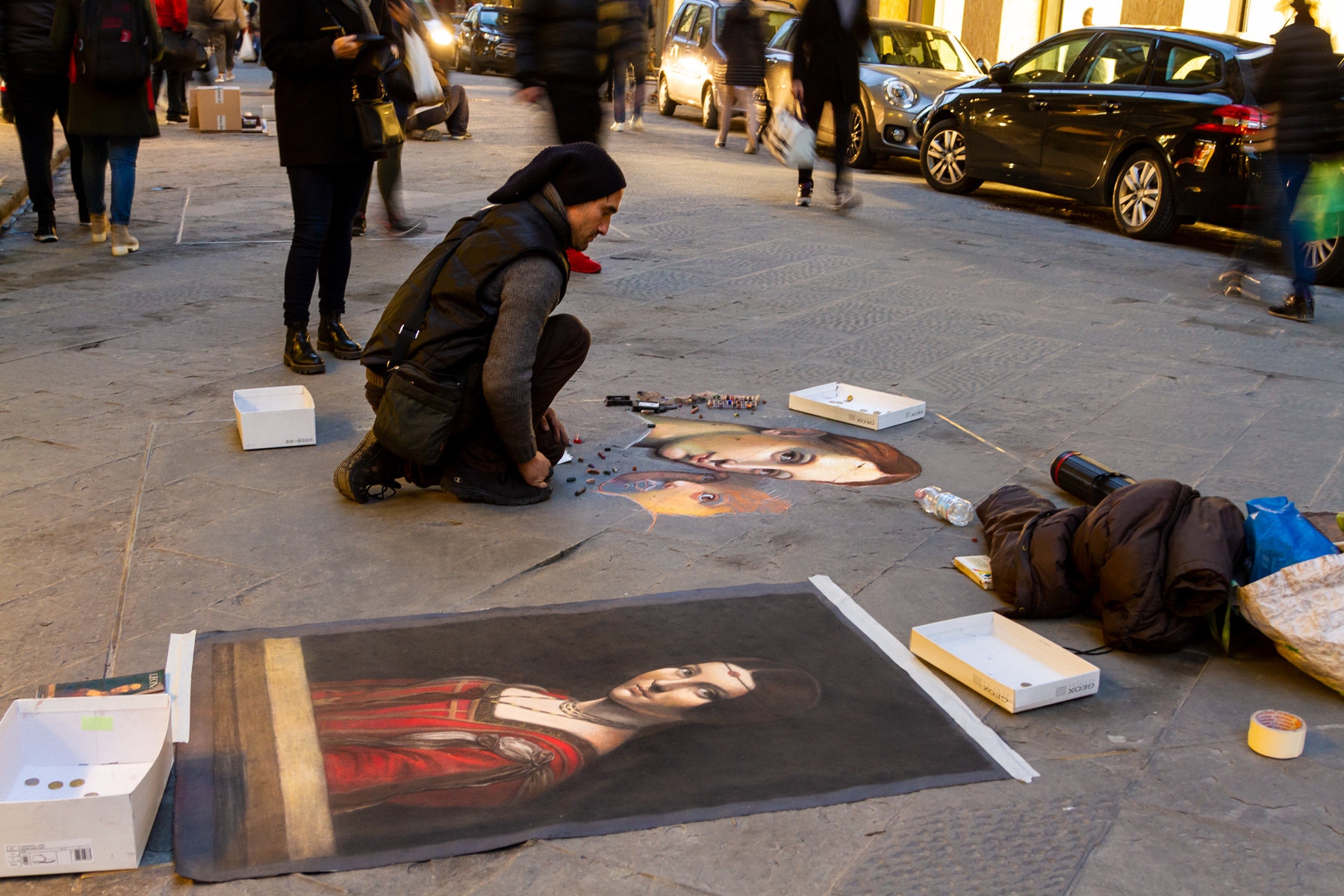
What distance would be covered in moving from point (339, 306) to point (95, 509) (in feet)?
6.22

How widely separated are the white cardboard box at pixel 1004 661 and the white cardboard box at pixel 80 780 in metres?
1.83

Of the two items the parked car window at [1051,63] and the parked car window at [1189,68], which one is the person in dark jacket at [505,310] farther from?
the parked car window at [1051,63]

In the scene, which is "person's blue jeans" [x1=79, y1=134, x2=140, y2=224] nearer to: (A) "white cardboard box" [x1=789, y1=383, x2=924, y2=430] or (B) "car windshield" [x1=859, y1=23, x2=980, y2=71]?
(A) "white cardboard box" [x1=789, y1=383, x2=924, y2=430]

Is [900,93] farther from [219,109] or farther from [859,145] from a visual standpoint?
[219,109]

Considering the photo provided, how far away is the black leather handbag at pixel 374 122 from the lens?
508 cm

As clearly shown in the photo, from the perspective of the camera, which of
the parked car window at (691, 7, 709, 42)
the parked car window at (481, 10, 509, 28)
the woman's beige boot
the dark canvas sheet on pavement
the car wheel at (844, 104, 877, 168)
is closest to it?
the dark canvas sheet on pavement

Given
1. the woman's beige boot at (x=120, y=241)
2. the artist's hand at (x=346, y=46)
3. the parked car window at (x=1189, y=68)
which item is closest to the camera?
the artist's hand at (x=346, y=46)

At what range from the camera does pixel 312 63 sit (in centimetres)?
496

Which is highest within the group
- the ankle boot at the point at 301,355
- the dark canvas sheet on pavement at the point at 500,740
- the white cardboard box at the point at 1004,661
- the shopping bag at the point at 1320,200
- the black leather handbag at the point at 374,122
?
the black leather handbag at the point at 374,122

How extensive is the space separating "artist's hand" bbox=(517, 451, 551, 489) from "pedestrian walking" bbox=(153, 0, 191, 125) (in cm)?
1102

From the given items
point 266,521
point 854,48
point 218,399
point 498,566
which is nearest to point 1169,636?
point 498,566

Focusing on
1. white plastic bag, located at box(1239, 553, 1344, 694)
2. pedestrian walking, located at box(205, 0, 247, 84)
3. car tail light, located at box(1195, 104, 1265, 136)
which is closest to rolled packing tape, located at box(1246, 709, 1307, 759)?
white plastic bag, located at box(1239, 553, 1344, 694)

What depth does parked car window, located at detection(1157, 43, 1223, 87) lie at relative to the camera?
359 inches

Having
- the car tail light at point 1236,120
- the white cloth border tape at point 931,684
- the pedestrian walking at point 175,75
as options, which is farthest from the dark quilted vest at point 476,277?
the pedestrian walking at point 175,75
